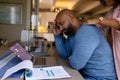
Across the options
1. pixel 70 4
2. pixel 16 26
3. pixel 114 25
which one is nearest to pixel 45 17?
pixel 70 4

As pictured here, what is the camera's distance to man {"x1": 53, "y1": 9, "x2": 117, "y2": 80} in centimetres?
139

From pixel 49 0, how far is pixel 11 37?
3170 mm

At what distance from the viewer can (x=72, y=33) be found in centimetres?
181

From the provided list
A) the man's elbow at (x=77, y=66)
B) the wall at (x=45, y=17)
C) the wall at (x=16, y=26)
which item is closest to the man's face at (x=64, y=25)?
the man's elbow at (x=77, y=66)

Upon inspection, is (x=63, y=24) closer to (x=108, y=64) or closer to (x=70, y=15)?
(x=70, y=15)

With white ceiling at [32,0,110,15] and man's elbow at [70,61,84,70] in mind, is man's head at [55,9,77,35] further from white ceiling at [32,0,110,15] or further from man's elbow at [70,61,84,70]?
white ceiling at [32,0,110,15]

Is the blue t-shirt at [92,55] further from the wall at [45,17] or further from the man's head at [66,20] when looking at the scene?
the wall at [45,17]

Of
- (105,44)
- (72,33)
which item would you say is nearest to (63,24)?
(72,33)

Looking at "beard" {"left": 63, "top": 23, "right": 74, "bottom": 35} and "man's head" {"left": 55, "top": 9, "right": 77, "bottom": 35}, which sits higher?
"man's head" {"left": 55, "top": 9, "right": 77, "bottom": 35}

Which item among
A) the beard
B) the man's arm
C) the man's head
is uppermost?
the man's head

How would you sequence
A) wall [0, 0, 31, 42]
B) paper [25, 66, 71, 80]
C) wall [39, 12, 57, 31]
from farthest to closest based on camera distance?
wall [39, 12, 57, 31] → wall [0, 0, 31, 42] → paper [25, 66, 71, 80]

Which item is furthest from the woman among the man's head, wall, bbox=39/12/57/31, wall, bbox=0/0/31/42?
wall, bbox=39/12/57/31

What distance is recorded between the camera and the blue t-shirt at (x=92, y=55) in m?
1.39

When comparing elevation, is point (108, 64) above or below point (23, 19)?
below
